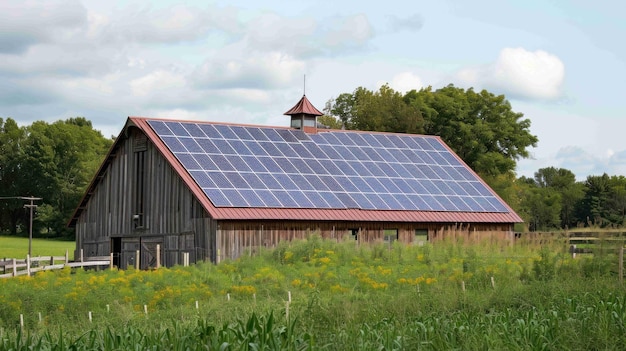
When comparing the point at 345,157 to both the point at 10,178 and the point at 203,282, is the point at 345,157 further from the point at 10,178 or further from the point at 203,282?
the point at 10,178

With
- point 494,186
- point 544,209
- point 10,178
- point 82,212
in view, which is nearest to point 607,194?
point 544,209

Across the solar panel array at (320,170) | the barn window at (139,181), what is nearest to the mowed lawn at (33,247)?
the barn window at (139,181)

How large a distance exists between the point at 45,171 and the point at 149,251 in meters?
59.0

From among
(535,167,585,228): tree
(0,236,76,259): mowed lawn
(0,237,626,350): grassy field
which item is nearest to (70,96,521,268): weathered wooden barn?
(0,237,626,350): grassy field

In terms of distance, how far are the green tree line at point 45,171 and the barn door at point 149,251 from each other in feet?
176

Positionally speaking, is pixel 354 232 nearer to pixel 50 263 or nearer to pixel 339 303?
pixel 50 263

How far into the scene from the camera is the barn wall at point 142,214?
3859 cm

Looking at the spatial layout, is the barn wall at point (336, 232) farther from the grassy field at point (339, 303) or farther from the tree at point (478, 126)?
the tree at point (478, 126)

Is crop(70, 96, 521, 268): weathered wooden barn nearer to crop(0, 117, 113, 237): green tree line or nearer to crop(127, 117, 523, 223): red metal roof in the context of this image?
crop(127, 117, 523, 223): red metal roof

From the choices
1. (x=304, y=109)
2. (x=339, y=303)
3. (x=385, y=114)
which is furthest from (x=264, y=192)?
(x=385, y=114)

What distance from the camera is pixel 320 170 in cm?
4250

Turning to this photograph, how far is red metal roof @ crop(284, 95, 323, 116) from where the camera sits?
4651 cm

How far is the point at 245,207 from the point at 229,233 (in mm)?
1171

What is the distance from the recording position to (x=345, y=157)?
44.7 m
